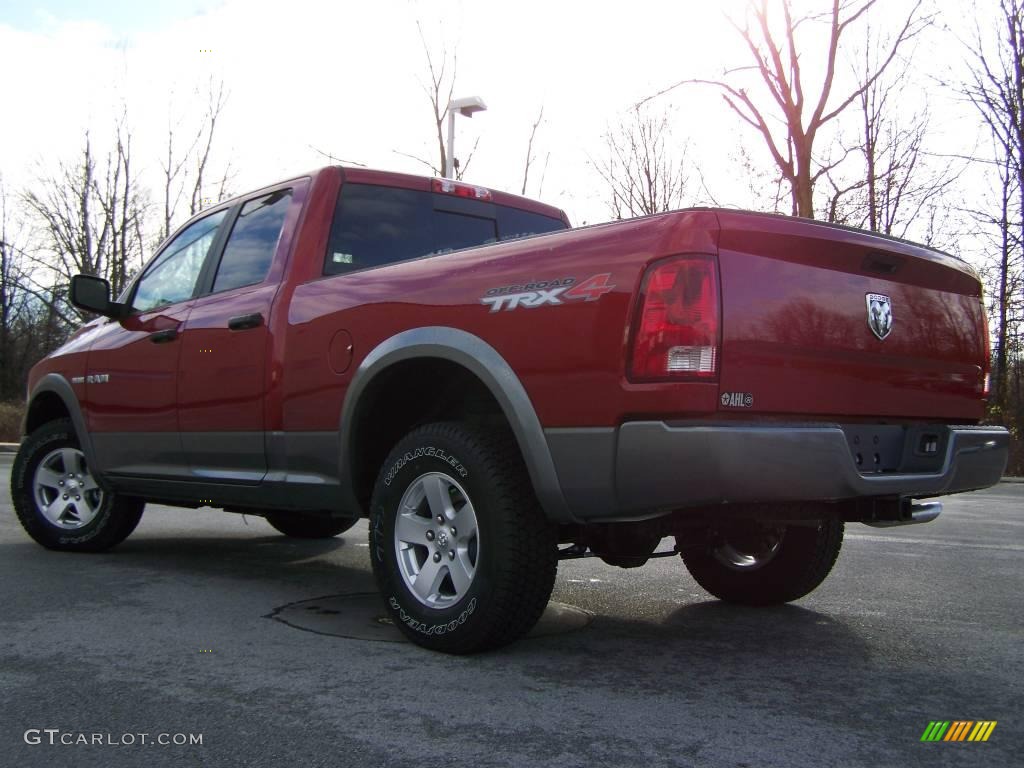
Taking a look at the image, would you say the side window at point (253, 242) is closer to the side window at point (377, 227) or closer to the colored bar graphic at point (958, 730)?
the side window at point (377, 227)

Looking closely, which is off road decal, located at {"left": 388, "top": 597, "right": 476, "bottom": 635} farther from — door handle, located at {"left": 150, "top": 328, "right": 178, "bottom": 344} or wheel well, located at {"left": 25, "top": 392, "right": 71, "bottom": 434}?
wheel well, located at {"left": 25, "top": 392, "right": 71, "bottom": 434}

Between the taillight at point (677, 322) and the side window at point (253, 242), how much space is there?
92.7 inches

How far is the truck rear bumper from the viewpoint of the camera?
298 centimetres

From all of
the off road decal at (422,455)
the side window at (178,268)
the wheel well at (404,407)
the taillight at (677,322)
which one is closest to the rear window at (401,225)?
the wheel well at (404,407)

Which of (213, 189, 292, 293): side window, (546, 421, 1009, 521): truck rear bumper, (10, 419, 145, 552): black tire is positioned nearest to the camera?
(546, 421, 1009, 521): truck rear bumper

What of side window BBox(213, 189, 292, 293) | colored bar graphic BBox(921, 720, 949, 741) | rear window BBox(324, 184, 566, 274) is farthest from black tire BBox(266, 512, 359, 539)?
colored bar graphic BBox(921, 720, 949, 741)

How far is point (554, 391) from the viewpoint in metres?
3.30

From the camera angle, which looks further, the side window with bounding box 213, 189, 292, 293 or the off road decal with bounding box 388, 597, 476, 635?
the side window with bounding box 213, 189, 292, 293

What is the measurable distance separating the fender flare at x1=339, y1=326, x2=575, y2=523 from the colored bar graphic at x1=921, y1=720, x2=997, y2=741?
122 cm

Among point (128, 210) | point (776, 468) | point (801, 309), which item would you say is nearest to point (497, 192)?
point (801, 309)

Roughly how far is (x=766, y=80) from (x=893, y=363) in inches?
738

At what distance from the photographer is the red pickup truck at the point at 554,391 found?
122 inches

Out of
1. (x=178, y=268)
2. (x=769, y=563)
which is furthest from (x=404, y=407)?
(x=178, y=268)

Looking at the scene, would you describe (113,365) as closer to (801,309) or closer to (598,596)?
(598,596)
